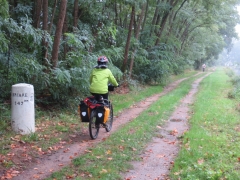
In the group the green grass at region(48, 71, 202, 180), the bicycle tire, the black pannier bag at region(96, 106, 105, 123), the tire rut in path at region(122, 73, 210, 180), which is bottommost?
the tire rut in path at region(122, 73, 210, 180)

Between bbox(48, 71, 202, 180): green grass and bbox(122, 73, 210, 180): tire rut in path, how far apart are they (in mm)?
195

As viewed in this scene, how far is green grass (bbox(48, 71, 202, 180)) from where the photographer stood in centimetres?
535

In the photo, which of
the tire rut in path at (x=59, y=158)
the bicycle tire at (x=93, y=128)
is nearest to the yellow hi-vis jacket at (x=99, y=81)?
the bicycle tire at (x=93, y=128)

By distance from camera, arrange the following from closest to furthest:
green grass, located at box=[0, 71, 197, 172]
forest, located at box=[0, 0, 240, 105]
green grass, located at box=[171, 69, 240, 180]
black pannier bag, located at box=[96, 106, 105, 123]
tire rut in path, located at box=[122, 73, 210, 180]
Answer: green grass, located at box=[171, 69, 240, 180] → tire rut in path, located at box=[122, 73, 210, 180] → green grass, located at box=[0, 71, 197, 172] → black pannier bag, located at box=[96, 106, 105, 123] → forest, located at box=[0, 0, 240, 105]

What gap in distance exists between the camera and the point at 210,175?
5.07 meters

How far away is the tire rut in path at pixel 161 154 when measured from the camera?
5.53 meters

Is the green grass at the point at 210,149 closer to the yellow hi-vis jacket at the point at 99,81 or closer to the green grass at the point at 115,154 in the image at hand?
the green grass at the point at 115,154

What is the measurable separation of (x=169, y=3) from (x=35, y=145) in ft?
58.8

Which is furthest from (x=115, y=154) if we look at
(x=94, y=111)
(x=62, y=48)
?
(x=62, y=48)

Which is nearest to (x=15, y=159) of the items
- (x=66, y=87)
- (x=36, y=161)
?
(x=36, y=161)

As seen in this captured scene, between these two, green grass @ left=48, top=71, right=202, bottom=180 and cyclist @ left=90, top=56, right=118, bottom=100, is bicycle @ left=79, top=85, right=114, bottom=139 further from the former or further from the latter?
green grass @ left=48, top=71, right=202, bottom=180

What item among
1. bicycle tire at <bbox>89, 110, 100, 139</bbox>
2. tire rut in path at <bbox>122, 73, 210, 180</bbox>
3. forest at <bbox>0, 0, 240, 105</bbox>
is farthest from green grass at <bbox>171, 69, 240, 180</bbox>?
forest at <bbox>0, 0, 240, 105</bbox>

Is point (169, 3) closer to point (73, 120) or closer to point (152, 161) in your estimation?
Result: point (73, 120)

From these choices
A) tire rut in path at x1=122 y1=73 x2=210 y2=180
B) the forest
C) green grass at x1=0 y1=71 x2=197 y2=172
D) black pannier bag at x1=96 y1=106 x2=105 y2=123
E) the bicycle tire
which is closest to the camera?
tire rut in path at x1=122 y1=73 x2=210 y2=180
